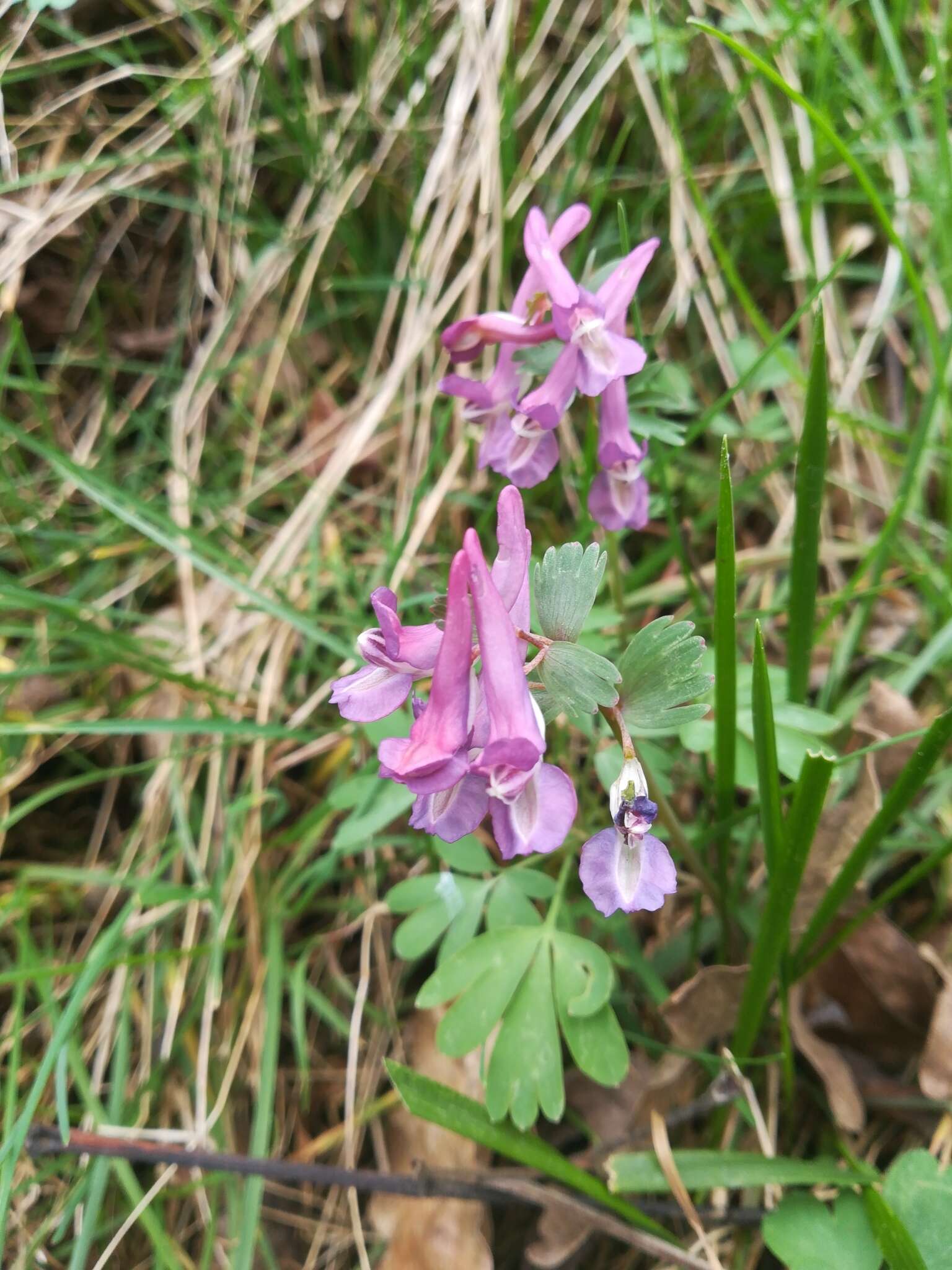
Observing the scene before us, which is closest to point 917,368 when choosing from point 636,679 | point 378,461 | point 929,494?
point 929,494

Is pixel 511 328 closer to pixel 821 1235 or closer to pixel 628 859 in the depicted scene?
pixel 628 859

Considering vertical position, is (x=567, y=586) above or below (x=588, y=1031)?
above

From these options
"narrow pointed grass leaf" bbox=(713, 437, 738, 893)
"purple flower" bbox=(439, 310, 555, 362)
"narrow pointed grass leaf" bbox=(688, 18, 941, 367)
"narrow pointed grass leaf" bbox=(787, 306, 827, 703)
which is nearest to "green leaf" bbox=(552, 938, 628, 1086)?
"narrow pointed grass leaf" bbox=(713, 437, 738, 893)

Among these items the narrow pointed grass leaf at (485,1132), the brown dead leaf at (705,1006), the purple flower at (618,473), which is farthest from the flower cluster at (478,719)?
the brown dead leaf at (705,1006)

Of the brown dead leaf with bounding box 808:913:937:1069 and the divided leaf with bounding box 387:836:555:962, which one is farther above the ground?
the divided leaf with bounding box 387:836:555:962

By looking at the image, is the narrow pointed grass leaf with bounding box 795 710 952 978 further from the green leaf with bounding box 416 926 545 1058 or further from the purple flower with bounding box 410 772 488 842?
the purple flower with bounding box 410 772 488 842

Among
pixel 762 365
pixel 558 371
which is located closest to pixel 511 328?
pixel 558 371

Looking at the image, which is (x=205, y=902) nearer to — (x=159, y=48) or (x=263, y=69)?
(x=263, y=69)
